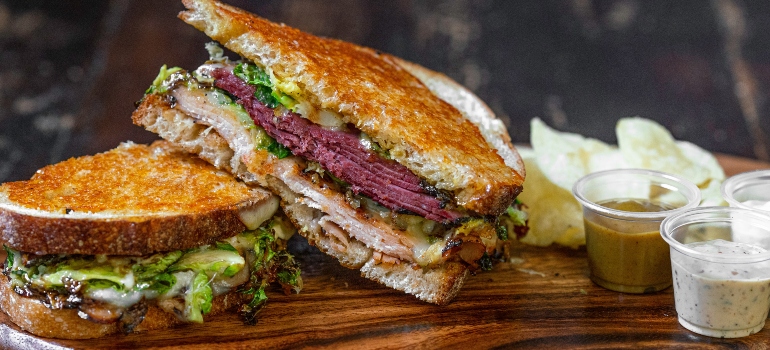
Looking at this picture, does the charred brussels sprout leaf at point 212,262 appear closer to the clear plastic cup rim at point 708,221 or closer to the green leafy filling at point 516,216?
the green leafy filling at point 516,216

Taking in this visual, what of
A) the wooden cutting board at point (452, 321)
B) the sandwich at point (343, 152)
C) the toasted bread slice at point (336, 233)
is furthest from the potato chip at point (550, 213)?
the toasted bread slice at point (336, 233)

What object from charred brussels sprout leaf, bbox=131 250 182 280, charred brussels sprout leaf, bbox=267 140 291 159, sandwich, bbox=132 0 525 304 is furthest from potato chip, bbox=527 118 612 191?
charred brussels sprout leaf, bbox=131 250 182 280

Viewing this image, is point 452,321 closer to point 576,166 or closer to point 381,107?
point 381,107

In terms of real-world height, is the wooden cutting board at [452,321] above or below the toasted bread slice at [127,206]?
below

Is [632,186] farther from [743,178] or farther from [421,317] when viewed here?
[421,317]

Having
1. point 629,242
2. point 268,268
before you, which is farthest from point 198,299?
point 629,242

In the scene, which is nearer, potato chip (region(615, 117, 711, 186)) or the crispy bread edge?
the crispy bread edge

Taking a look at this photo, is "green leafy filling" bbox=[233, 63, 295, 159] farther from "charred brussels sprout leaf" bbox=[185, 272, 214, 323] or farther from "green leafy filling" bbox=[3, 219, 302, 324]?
"charred brussels sprout leaf" bbox=[185, 272, 214, 323]

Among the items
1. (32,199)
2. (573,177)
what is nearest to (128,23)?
(32,199)
